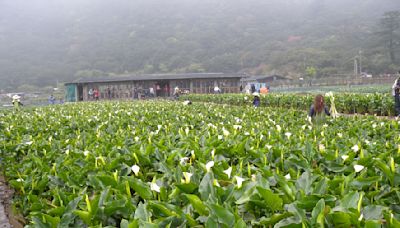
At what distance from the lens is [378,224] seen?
1.62m

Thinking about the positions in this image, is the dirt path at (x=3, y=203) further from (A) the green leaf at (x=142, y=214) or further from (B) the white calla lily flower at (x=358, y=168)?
(B) the white calla lily flower at (x=358, y=168)

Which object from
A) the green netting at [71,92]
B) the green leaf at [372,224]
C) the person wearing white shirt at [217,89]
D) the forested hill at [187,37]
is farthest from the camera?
the forested hill at [187,37]

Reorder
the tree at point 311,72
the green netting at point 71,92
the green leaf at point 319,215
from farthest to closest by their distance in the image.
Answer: the tree at point 311,72 → the green netting at point 71,92 → the green leaf at point 319,215

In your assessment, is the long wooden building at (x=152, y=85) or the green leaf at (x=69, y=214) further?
the long wooden building at (x=152, y=85)

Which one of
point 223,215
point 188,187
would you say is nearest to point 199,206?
point 223,215

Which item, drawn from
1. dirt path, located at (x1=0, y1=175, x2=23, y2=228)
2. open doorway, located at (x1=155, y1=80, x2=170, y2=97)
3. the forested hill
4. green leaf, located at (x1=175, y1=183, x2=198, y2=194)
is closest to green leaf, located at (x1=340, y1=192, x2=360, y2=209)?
green leaf, located at (x1=175, y1=183, x2=198, y2=194)

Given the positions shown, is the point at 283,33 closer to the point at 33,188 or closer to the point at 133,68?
the point at 133,68

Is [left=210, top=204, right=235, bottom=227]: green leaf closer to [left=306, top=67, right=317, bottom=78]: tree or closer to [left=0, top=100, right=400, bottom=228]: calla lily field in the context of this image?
[left=0, top=100, right=400, bottom=228]: calla lily field

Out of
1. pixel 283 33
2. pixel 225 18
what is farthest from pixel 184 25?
pixel 283 33

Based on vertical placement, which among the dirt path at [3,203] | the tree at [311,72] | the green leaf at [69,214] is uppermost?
the tree at [311,72]

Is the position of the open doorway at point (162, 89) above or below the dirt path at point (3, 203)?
above

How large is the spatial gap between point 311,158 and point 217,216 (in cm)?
165

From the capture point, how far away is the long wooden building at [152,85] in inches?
1382

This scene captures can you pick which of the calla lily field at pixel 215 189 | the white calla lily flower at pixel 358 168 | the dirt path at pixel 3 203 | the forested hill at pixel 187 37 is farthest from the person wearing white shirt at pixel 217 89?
the white calla lily flower at pixel 358 168
